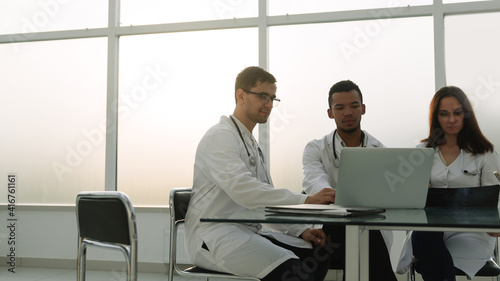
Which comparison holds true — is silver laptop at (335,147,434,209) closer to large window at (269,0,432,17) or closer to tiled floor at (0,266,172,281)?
large window at (269,0,432,17)

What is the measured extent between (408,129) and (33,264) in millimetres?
3438

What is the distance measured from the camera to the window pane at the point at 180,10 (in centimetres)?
432

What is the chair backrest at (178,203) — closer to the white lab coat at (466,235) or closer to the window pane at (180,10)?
the white lab coat at (466,235)

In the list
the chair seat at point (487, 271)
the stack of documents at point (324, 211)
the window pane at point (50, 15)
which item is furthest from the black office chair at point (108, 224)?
the window pane at point (50, 15)

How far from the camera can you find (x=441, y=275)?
205 centimetres

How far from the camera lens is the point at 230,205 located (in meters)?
2.02

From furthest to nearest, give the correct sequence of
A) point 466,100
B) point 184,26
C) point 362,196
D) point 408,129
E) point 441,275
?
point 184,26 < point 408,129 < point 466,100 < point 441,275 < point 362,196

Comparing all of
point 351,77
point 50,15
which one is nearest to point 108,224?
point 351,77

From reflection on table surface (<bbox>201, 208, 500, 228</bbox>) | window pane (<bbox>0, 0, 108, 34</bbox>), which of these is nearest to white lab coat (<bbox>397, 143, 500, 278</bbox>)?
reflection on table surface (<bbox>201, 208, 500, 228</bbox>)

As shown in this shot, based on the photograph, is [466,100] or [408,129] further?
[408,129]

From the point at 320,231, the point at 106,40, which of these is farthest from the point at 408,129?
the point at 106,40

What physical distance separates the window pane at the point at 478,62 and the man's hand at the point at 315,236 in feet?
7.37

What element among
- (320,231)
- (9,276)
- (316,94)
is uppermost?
(316,94)

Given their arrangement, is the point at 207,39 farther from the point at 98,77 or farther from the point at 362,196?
the point at 362,196
